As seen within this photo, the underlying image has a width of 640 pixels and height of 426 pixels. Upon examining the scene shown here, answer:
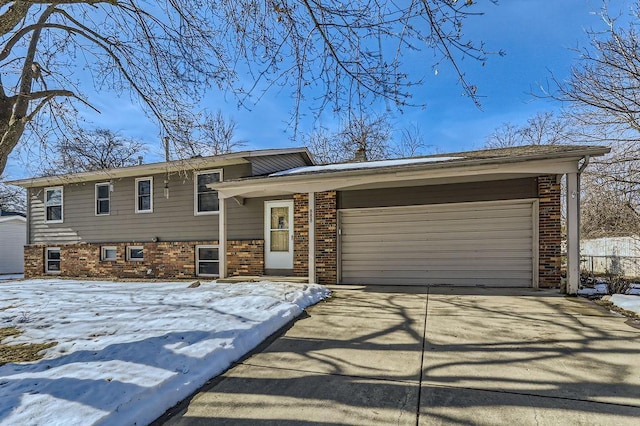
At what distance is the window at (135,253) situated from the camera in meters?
11.9

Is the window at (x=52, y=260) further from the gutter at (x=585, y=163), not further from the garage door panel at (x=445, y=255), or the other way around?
the gutter at (x=585, y=163)

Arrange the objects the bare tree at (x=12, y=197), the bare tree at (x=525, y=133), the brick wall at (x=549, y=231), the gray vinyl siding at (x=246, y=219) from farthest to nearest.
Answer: the bare tree at (x=12, y=197) → the bare tree at (x=525, y=133) → the gray vinyl siding at (x=246, y=219) → the brick wall at (x=549, y=231)

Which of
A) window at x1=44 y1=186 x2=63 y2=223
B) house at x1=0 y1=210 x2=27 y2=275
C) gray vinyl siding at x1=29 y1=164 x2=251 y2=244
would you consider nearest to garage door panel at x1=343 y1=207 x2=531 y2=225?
gray vinyl siding at x1=29 y1=164 x2=251 y2=244

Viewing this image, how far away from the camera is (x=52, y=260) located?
1352 cm

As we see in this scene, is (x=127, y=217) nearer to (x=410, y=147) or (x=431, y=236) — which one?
(x=431, y=236)

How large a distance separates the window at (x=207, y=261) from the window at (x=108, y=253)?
11.8ft

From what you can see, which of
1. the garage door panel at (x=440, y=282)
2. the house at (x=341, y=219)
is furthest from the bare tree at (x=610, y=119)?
the garage door panel at (x=440, y=282)

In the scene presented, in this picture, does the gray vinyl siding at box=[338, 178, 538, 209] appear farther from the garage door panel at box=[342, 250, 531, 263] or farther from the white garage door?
the garage door panel at box=[342, 250, 531, 263]

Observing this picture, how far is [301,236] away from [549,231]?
5794 mm

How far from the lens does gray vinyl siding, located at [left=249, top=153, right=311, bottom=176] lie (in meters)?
10.4

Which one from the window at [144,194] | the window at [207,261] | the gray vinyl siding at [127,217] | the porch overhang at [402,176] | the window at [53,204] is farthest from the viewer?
the window at [53,204]

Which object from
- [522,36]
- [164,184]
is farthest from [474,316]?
[164,184]

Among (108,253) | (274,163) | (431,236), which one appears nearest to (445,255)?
(431,236)

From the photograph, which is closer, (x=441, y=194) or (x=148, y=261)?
(x=441, y=194)
